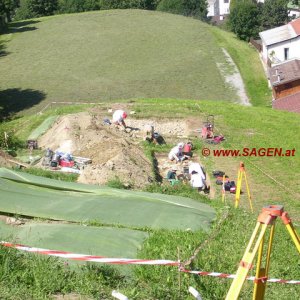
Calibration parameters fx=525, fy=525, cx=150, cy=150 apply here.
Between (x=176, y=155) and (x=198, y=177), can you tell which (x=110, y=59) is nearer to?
(x=176, y=155)

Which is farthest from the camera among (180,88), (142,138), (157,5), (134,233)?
(157,5)

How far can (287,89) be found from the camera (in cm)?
3897

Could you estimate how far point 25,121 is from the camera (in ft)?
89.9

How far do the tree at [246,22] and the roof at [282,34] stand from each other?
10.9 metres

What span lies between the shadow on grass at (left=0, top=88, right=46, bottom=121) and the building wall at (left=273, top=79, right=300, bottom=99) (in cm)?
1804

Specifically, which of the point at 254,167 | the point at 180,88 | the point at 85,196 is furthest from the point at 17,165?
the point at 180,88

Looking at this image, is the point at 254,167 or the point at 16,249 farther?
the point at 254,167

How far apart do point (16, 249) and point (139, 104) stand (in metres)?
21.5

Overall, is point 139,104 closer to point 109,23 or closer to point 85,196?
point 85,196

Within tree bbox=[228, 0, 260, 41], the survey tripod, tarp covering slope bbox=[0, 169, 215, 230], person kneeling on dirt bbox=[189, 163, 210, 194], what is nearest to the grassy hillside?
tree bbox=[228, 0, 260, 41]

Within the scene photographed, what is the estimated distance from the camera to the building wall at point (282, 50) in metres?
47.7

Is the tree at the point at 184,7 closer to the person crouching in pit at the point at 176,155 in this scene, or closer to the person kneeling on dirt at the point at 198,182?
the person crouching in pit at the point at 176,155

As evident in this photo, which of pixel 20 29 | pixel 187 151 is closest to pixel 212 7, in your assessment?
pixel 20 29

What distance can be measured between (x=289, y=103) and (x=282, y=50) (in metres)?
15.3
